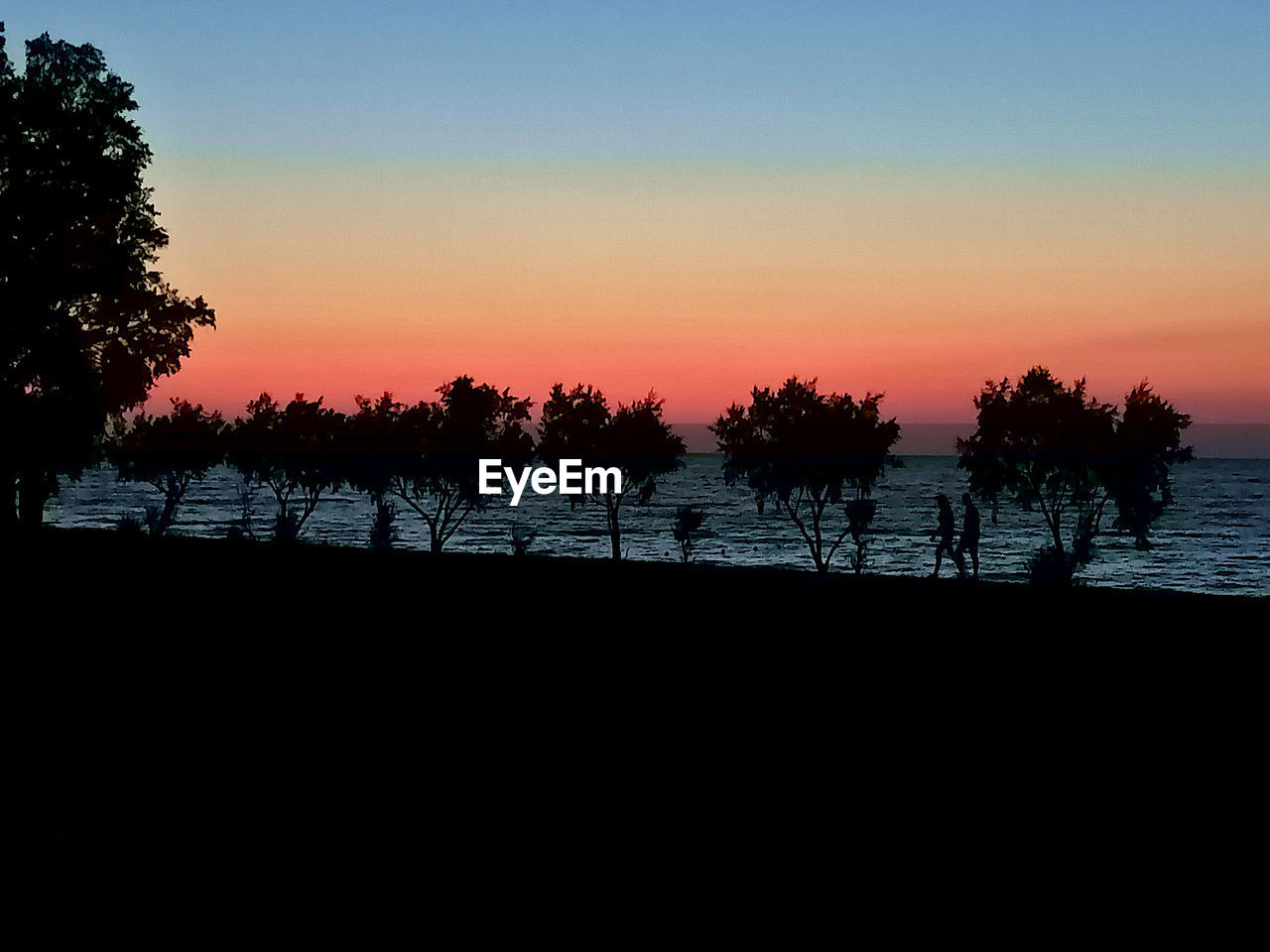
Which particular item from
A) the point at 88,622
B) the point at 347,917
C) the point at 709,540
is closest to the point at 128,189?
the point at 88,622

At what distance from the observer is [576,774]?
8531mm

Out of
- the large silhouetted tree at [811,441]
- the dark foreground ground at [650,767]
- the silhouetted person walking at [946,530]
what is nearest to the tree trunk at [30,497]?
the dark foreground ground at [650,767]

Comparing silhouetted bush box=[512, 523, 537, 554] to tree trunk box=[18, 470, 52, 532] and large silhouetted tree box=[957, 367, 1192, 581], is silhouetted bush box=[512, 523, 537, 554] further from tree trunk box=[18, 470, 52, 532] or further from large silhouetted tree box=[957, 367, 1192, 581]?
large silhouetted tree box=[957, 367, 1192, 581]

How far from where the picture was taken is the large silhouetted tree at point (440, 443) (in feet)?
217

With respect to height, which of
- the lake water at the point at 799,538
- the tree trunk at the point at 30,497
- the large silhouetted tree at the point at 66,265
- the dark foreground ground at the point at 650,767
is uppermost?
the large silhouetted tree at the point at 66,265

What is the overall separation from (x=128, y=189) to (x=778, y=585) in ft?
86.6

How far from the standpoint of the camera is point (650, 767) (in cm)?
873

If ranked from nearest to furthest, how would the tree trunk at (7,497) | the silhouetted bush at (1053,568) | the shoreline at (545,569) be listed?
the shoreline at (545,569) → the tree trunk at (7,497) → the silhouetted bush at (1053,568)

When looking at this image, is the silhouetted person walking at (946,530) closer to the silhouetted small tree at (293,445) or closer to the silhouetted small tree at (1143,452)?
the silhouetted small tree at (1143,452)

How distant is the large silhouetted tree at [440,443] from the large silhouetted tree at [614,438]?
201 centimetres

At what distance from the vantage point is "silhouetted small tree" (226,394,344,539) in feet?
252

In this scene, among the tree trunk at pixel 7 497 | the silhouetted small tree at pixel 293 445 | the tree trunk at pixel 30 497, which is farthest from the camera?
the silhouetted small tree at pixel 293 445

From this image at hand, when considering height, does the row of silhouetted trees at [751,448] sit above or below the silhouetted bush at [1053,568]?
above

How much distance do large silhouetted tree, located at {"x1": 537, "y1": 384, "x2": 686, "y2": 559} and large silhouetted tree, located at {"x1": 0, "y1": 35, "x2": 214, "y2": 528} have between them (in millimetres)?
33312
